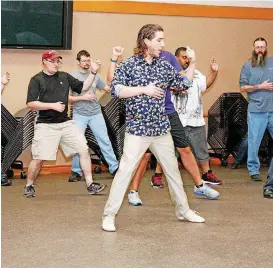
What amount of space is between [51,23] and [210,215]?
3.81 meters

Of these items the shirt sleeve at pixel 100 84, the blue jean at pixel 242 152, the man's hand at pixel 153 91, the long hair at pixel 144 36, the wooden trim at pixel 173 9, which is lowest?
the blue jean at pixel 242 152

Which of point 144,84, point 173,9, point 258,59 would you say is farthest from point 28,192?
point 173,9

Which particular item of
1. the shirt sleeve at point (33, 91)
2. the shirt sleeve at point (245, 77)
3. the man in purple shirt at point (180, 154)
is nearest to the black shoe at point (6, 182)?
the shirt sleeve at point (33, 91)

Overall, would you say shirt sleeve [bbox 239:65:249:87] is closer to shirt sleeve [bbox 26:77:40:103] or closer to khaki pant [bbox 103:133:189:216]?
shirt sleeve [bbox 26:77:40:103]

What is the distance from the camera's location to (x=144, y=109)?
5398 mm

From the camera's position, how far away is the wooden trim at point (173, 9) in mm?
9242

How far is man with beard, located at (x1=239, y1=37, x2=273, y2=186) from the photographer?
27.0 ft

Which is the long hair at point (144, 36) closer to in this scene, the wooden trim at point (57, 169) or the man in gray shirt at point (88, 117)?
the man in gray shirt at point (88, 117)

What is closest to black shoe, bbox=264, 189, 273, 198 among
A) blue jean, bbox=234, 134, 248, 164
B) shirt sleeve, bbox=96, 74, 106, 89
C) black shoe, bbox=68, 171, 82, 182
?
blue jean, bbox=234, 134, 248, 164

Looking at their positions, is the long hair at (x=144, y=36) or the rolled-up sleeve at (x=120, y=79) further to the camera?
the long hair at (x=144, y=36)

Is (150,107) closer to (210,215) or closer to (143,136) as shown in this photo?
(143,136)

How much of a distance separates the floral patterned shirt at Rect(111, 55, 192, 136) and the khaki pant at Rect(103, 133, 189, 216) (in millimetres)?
68

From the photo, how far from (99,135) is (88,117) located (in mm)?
268

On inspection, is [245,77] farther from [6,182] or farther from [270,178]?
[6,182]
